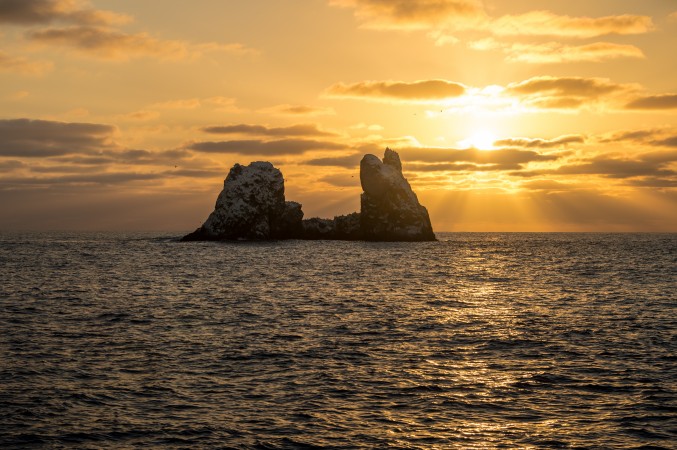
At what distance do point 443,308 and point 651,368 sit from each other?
67.7 ft

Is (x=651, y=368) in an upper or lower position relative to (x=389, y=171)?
lower

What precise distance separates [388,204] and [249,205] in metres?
32.2

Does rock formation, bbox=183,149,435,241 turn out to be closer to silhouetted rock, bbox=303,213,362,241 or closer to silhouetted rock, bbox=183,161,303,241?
silhouetted rock, bbox=183,161,303,241

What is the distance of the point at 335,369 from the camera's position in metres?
27.4

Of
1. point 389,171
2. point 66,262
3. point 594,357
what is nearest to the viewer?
point 594,357

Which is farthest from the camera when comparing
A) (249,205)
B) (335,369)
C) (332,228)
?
(332,228)

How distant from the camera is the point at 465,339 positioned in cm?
3500

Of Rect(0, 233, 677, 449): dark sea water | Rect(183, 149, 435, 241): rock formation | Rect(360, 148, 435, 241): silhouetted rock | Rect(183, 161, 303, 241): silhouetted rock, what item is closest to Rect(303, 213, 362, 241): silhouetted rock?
Rect(183, 149, 435, 241): rock formation

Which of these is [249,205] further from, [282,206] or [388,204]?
[388,204]

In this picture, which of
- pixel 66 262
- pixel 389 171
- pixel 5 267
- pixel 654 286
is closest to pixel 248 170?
pixel 389 171

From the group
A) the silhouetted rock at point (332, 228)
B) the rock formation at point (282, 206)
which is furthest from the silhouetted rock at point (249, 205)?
the silhouetted rock at point (332, 228)

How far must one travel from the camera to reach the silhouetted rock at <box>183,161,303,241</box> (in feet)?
520

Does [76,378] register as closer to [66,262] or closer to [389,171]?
[66,262]

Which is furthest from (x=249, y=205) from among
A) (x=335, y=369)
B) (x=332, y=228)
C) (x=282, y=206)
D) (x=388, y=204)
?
(x=335, y=369)
